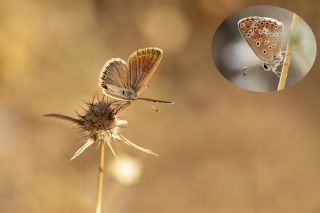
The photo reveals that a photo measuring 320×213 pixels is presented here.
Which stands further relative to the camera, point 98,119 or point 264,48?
point 264,48

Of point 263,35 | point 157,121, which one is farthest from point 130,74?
point 263,35

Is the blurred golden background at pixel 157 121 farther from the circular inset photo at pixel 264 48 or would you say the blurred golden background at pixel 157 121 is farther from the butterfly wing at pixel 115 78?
the butterfly wing at pixel 115 78

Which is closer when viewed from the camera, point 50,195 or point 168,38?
point 50,195

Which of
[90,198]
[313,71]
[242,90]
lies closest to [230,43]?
[242,90]

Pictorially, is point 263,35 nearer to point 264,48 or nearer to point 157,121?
point 264,48

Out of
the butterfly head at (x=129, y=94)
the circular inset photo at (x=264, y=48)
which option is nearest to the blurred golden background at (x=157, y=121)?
the circular inset photo at (x=264, y=48)

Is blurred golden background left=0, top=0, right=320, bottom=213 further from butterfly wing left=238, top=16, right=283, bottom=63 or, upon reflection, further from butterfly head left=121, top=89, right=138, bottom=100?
butterfly head left=121, top=89, right=138, bottom=100

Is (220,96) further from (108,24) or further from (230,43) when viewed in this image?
(108,24)
